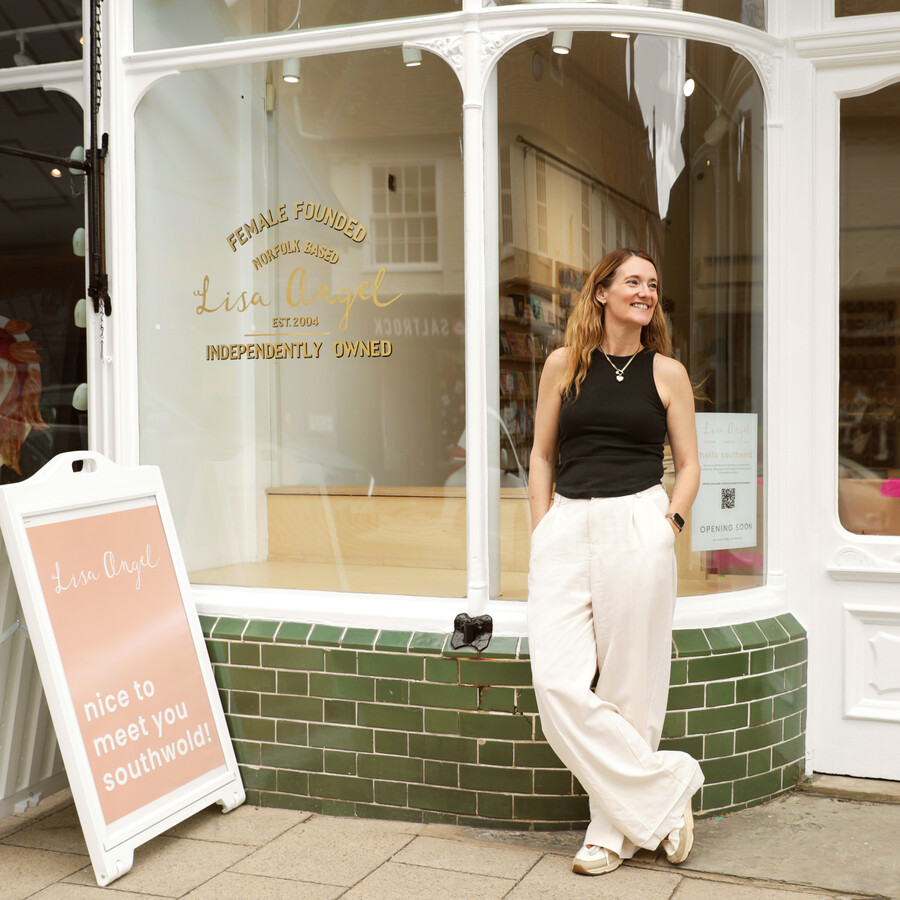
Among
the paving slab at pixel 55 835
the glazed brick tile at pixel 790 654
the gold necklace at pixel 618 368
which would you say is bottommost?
the paving slab at pixel 55 835

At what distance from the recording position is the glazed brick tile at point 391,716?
375cm

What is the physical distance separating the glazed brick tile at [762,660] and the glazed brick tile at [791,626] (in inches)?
5.0

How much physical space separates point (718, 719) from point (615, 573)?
2.97ft

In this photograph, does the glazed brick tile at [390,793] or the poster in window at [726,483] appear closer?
the glazed brick tile at [390,793]

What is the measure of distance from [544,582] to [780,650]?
1.13m

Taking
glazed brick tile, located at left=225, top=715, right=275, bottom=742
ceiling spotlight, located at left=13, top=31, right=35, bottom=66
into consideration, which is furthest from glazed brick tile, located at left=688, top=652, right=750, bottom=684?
ceiling spotlight, located at left=13, top=31, right=35, bottom=66

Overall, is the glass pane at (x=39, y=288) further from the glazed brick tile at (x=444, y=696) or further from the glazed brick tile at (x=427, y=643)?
the glazed brick tile at (x=444, y=696)

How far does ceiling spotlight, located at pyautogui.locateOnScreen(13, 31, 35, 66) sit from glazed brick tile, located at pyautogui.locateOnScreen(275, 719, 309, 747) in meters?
3.14

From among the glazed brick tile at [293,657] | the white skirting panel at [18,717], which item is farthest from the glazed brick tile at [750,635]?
the white skirting panel at [18,717]

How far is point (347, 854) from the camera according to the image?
3.49 meters

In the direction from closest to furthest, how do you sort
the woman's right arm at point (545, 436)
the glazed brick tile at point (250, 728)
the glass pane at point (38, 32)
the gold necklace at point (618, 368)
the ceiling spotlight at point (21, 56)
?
the gold necklace at point (618, 368), the woman's right arm at point (545, 436), the glazed brick tile at point (250, 728), the glass pane at point (38, 32), the ceiling spotlight at point (21, 56)

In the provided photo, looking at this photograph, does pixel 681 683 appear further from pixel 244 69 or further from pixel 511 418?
pixel 244 69

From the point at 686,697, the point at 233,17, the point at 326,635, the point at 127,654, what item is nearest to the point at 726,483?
the point at 686,697

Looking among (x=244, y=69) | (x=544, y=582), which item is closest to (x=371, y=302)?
(x=244, y=69)
